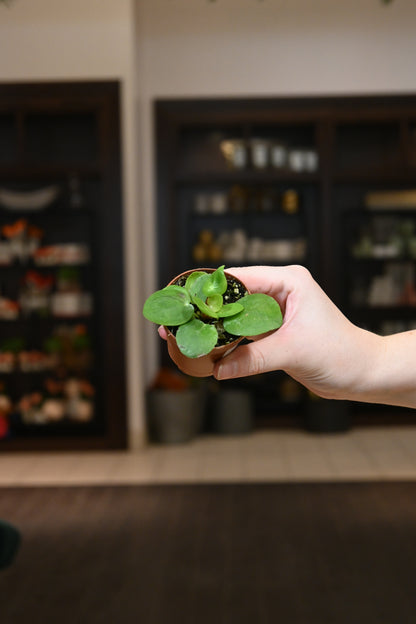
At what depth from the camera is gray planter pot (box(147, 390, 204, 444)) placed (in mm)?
5516

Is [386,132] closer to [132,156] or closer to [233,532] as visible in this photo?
[132,156]

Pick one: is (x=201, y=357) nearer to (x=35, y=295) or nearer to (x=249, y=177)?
(x=35, y=295)

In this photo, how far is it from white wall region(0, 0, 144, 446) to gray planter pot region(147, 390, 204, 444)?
0.64 meters

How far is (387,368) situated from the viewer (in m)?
1.05

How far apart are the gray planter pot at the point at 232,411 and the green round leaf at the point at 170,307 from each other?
4.86 m

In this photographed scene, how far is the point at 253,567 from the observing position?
125 inches

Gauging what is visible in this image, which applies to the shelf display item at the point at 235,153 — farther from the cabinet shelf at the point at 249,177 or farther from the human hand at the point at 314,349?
the human hand at the point at 314,349

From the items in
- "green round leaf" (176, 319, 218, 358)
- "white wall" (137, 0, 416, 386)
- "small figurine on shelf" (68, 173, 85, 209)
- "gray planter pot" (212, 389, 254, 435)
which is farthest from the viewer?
"white wall" (137, 0, 416, 386)

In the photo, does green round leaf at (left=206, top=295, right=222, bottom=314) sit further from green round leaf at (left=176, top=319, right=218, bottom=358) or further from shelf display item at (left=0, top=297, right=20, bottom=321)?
shelf display item at (left=0, top=297, right=20, bottom=321)

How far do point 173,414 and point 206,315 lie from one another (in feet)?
15.1

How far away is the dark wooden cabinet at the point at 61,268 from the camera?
5.38 m

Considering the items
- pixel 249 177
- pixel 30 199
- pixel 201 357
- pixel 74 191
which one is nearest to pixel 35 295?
pixel 30 199

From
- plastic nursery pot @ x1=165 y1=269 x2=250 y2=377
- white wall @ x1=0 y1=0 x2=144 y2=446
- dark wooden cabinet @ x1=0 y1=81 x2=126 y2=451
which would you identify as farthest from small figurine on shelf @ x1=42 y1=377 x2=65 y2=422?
plastic nursery pot @ x1=165 y1=269 x2=250 y2=377

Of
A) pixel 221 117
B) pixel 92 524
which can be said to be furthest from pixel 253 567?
pixel 221 117
